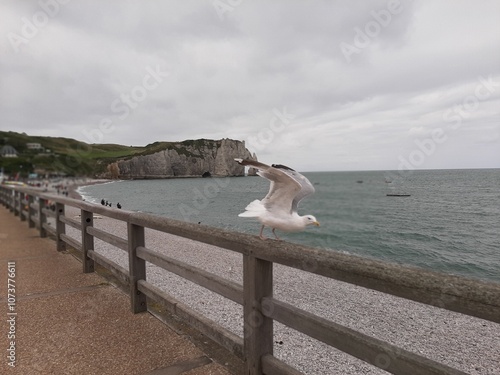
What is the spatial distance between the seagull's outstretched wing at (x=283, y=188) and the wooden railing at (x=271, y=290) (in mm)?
601

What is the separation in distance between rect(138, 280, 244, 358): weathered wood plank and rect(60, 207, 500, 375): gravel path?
6.77ft

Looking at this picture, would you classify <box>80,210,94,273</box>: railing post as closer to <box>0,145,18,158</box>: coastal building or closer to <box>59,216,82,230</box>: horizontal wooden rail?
<box>59,216,82,230</box>: horizontal wooden rail

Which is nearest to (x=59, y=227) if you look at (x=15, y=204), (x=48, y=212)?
(x=48, y=212)

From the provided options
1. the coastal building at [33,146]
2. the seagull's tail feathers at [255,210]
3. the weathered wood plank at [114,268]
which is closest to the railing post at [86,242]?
the weathered wood plank at [114,268]

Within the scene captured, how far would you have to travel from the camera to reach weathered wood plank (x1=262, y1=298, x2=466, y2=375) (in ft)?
5.56

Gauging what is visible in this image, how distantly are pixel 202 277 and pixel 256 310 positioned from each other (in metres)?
0.81

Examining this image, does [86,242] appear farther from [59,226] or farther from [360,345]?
[360,345]

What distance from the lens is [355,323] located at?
688 cm

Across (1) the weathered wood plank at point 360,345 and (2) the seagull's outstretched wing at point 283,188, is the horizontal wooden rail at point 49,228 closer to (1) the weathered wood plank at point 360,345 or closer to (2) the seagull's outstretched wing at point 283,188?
(2) the seagull's outstretched wing at point 283,188

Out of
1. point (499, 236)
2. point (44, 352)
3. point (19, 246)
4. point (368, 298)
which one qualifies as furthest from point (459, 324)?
point (499, 236)

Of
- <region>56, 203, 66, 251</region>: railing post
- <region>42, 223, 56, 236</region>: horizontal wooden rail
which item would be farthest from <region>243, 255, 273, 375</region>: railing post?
<region>42, 223, 56, 236</region>: horizontal wooden rail

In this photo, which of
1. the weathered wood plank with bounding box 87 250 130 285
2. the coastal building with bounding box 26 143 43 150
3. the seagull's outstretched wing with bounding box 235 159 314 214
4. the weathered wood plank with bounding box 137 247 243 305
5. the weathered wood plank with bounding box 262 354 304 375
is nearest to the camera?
the weathered wood plank with bounding box 262 354 304 375

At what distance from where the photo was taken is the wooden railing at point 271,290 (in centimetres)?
160

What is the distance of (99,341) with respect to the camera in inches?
140
